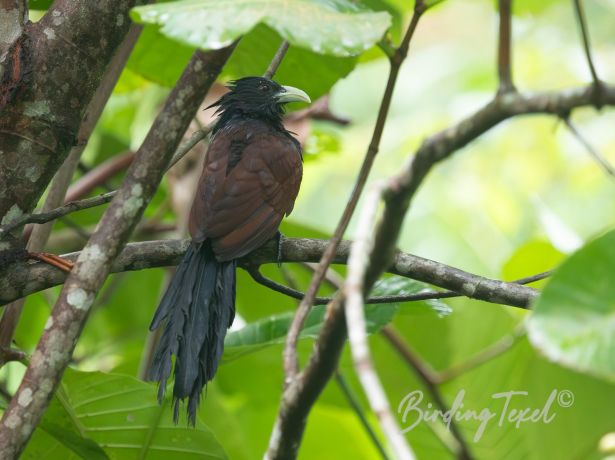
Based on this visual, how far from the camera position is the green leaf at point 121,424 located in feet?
7.34

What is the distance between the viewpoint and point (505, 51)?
1.33 metres

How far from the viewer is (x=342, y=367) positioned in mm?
2902

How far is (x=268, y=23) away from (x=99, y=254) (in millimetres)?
634

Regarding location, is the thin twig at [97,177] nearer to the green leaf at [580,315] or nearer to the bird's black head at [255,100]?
the bird's black head at [255,100]

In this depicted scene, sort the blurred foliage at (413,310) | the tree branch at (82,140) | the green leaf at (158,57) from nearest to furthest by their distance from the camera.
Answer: the blurred foliage at (413,310) → the tree branch at (82,140) → the green leaf at (158,57)

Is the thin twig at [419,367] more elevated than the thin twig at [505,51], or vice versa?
the thin twig at [505,51]

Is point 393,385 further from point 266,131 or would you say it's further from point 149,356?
point 266,131

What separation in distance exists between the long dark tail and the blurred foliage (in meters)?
0.13

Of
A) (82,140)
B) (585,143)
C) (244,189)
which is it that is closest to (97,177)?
(244,189)

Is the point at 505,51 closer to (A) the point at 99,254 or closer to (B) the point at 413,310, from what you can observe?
(A) the point at 99,254

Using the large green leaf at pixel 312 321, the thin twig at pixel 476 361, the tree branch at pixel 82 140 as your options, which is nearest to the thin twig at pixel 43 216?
the tree branch at pixel 82 140

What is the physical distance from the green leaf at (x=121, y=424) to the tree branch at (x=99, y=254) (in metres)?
0.52

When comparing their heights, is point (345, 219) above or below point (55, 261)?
above

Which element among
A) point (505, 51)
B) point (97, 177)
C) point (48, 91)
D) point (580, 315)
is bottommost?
point (97, 177)
